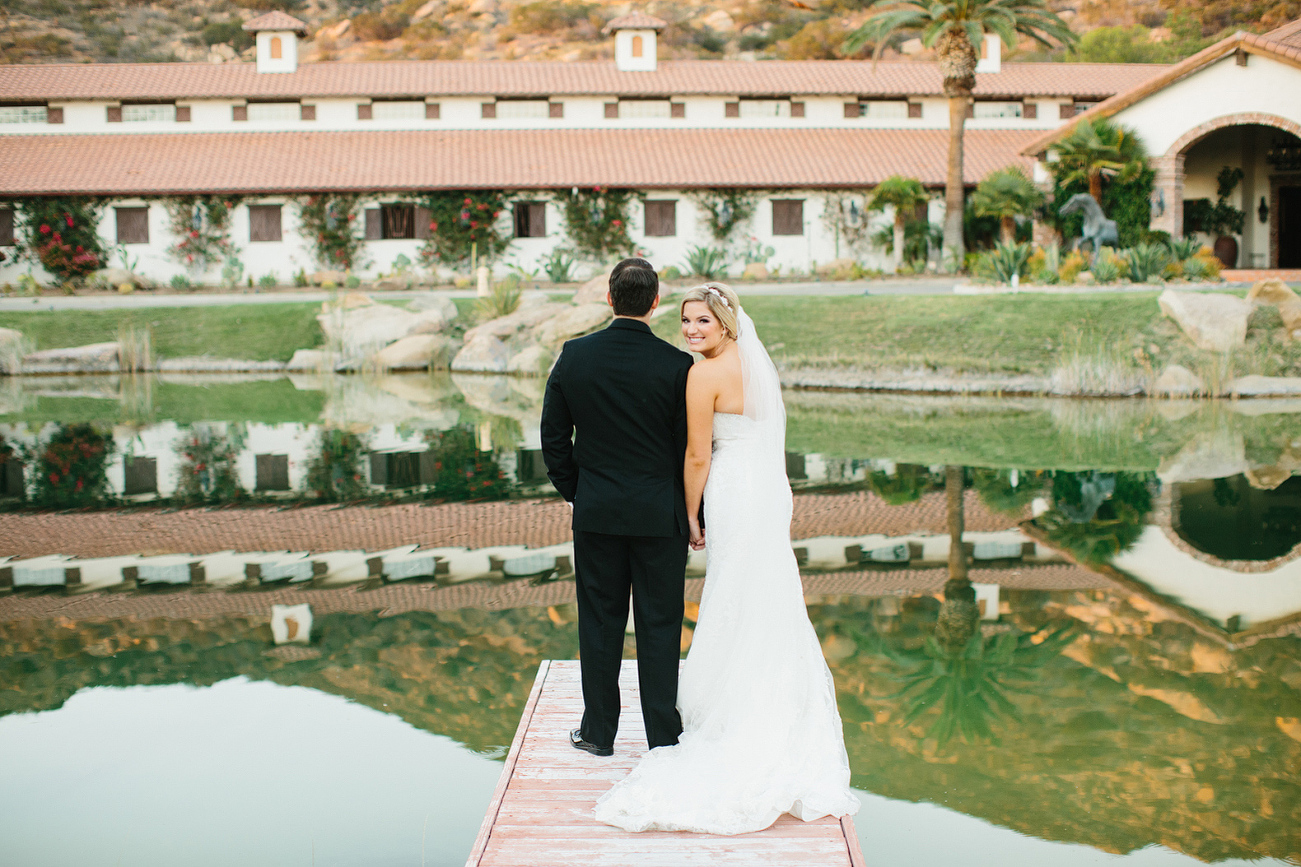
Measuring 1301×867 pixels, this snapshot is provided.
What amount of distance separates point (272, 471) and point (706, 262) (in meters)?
20.5

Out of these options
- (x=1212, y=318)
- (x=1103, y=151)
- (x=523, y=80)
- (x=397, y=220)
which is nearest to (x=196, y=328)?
(x=397, y=220)

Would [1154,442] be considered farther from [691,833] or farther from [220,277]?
[220,277]

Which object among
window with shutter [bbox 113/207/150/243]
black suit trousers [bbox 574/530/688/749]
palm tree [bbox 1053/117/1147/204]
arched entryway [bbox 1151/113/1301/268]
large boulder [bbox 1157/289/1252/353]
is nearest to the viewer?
black suit trousers [bbox 574/530/688/749]

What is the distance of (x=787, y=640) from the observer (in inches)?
172

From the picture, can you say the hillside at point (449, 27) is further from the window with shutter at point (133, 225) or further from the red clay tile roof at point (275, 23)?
the window with shutter at point (133, 225)

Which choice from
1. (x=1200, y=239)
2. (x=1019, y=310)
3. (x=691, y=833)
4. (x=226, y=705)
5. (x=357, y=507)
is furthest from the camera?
(x=1200, y=239)

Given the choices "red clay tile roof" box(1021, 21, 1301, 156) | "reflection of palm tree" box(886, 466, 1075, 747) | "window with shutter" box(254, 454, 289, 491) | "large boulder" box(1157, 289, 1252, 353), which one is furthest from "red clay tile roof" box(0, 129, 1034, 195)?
"reflection of palm tree" box(886, 466, 1075, 747)

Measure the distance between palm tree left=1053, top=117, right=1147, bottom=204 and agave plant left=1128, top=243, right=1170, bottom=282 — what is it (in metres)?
4.31

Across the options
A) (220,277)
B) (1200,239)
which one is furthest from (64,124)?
(1200,239)

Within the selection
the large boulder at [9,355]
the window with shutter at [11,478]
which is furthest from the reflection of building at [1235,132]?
the large boulder at [9,355]

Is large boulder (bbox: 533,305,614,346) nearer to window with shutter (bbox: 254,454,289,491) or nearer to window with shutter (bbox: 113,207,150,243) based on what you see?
window with shutter (bbox: 254,454,289,491)

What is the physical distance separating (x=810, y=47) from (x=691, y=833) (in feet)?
200

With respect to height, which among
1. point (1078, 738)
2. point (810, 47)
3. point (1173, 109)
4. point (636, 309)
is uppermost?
point (810, 47)

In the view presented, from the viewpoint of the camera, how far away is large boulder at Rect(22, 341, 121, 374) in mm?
24422
